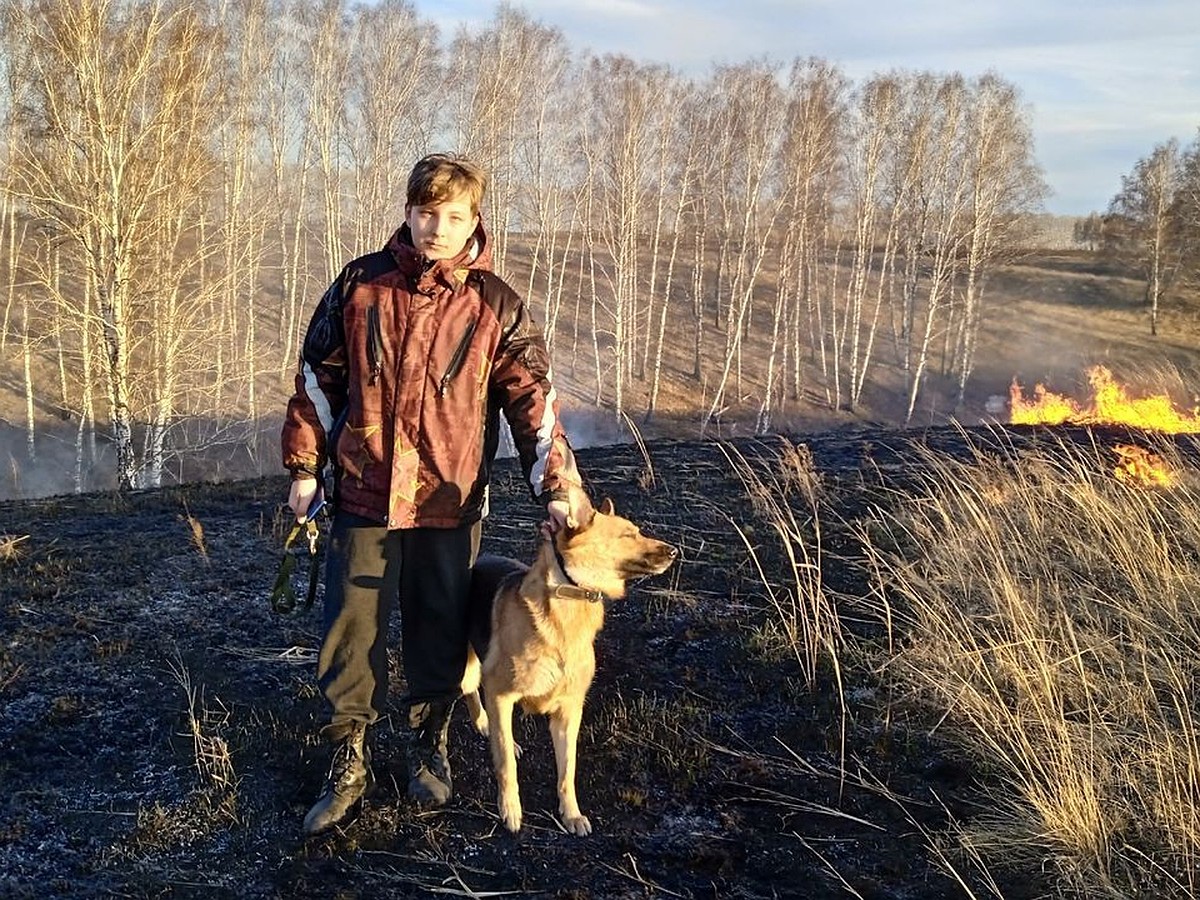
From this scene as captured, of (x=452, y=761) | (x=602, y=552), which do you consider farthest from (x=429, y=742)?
(x=602, y=552)

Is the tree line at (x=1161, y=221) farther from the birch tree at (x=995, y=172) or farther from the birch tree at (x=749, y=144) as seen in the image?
the birch tree at (x=749, y=144)

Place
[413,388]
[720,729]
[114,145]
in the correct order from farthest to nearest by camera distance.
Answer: [114,145]
[720,729]
[413,388]

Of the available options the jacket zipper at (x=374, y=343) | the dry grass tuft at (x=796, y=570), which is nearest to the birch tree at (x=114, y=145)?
the dry grass tuft at (x=796, y=570)

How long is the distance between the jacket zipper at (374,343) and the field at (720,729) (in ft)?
4.88

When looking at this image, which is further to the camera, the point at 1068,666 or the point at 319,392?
the point at 1068,666

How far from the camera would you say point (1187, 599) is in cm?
400

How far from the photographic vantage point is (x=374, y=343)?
2.75 meters

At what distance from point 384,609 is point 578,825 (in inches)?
38.2

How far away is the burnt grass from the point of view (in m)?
2.59

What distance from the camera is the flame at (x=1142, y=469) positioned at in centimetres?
557

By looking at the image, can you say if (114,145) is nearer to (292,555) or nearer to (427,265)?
(292,555)

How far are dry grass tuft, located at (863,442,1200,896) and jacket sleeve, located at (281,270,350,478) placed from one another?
7.62 feet

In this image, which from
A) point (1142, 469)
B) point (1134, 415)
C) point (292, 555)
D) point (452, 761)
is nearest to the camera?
point (292, 555)

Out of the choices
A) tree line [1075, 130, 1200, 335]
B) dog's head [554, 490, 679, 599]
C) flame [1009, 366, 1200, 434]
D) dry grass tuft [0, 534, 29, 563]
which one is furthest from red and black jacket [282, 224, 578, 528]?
tree line [1075, 130, 1200, 335]
